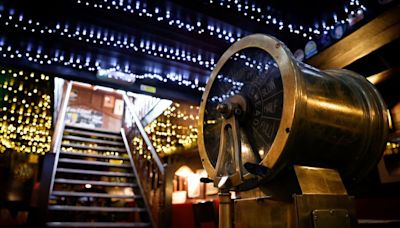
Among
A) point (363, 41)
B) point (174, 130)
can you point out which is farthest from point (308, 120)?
point (174, 130)

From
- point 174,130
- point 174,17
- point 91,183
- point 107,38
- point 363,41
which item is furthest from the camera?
point 174,130

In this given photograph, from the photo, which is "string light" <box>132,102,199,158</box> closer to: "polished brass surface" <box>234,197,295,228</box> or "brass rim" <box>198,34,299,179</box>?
"polished brass surface" <box>234,197,295,228</box>

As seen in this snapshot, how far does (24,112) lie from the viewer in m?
7.18

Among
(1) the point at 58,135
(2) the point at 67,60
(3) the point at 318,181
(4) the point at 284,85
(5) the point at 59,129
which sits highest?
(2) the point at 67,60

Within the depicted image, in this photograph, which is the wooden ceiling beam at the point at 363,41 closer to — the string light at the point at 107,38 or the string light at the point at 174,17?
the string light at the point at 174,17

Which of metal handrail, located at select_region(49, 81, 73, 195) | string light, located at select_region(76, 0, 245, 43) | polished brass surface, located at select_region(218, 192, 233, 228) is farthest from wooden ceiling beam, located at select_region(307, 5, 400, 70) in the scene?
metal handrail, located at select_region(49, 81, 73, 195)

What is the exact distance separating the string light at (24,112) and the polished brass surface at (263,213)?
4514 mm

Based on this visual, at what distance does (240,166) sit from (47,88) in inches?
240

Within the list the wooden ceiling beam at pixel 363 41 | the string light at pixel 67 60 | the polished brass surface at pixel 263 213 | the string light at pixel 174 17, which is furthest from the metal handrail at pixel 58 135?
the wooden ceiling beam at pixel 363 41

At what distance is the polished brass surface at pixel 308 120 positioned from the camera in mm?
1025

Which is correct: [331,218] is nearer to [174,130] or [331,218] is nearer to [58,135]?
[58,135]

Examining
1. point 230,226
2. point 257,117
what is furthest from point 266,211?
point 257,117

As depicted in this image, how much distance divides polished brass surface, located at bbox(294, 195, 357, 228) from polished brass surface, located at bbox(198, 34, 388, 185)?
5.3 inches

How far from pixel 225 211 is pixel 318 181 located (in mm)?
354
